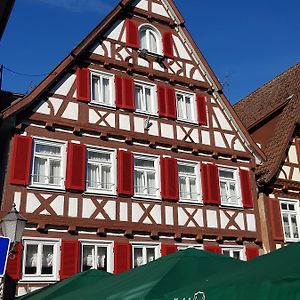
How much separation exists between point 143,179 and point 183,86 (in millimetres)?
3928

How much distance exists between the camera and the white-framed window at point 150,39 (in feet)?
54.8

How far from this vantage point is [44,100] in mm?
13766

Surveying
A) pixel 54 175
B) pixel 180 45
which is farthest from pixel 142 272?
pixel 180 45

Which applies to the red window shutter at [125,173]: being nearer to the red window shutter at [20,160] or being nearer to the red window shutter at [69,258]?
the red window shutter at [69,258]

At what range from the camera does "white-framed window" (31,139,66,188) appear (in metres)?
13.1

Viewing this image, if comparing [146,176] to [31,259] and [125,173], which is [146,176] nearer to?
[125,173]

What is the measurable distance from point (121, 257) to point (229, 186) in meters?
5.06

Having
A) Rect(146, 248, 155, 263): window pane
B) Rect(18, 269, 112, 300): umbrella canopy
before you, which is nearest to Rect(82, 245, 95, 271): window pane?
Rect(146, 248, 155, 263): window pane

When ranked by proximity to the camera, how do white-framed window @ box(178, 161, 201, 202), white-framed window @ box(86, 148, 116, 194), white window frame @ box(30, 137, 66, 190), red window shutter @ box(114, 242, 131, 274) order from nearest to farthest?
white window frame @ box(30, 137, 66, 190), red window shutter @ box(114, 242, 131, 274), white-framed window @ box(86, 148, 116, 194), white-framed window @ box(178, 161, 201, 202)

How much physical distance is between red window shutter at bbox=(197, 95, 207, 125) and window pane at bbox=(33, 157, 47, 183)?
19.0 ft

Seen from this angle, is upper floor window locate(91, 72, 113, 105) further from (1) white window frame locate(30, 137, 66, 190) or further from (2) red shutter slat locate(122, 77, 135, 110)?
(1) white window frame locate(30, 137, 66, 190)

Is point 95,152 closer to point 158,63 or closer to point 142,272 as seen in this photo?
point 158,63

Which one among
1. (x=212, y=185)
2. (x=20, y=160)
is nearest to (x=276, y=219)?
(x=212, y=185)

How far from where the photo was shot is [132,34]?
1623cm
